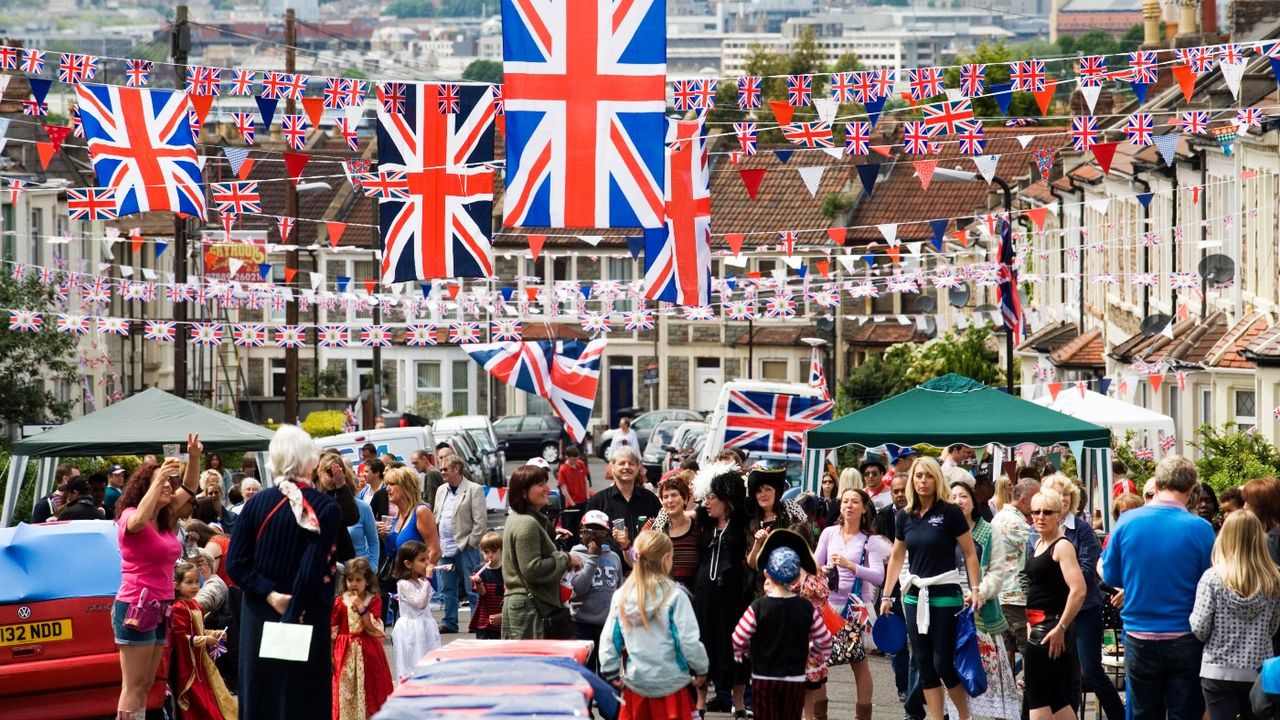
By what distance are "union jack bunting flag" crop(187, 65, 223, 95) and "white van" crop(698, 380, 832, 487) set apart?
1259 centimetres

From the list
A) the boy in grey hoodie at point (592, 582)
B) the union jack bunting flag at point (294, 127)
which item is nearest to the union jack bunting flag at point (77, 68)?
the union jack bunting flag at point (294, 127)

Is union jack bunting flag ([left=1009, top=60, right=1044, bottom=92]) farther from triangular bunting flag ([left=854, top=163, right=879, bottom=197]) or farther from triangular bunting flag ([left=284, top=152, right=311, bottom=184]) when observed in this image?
triangular bunting flag ([left=284, top=152, right=311, bottom=184])

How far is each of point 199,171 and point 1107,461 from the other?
10.3 m

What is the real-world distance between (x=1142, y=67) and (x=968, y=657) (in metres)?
8.32

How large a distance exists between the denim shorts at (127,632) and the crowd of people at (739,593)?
2cm

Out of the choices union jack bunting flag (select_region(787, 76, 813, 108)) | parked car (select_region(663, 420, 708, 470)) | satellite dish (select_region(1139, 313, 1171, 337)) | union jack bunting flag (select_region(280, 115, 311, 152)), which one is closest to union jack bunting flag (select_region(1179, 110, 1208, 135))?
union jack bunting flag (select_region(787, 76, 813, 108))

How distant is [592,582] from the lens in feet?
44.0

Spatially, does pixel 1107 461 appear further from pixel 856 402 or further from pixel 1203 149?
pixel 856 402

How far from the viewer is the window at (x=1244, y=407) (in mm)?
28203

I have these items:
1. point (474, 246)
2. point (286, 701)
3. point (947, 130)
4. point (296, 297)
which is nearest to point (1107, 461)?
point (947, 130)

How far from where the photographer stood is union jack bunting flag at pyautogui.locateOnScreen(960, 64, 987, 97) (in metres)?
20.2

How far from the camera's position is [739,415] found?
3241 cm

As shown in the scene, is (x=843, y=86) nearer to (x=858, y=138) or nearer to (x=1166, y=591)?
(x=858, y=138)

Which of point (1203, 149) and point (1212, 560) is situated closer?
point (1212, 560)
